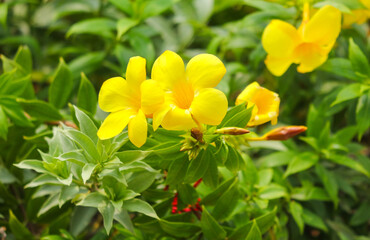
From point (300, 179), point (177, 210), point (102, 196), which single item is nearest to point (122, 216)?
point (102, 196)

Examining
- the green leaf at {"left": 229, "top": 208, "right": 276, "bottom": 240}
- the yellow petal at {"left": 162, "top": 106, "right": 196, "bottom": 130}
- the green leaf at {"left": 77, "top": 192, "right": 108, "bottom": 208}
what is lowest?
the green leaf at {"left": 229, "top": 208, "right": 276, "bottom": 240}

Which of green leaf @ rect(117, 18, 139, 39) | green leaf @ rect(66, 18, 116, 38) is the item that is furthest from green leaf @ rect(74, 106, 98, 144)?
green leaf @ rect(66, 18, 116, 38)

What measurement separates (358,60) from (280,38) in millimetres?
313

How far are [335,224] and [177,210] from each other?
68 cm

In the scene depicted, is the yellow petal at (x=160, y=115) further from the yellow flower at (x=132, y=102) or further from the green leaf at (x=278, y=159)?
the green leaf at (x=278, y=159)

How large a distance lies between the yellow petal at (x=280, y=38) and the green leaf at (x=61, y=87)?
2.04 ft

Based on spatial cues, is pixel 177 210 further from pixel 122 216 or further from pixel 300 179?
pixel 300 179

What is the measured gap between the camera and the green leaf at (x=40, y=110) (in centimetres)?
117

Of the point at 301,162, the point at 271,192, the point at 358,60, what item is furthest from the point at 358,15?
the point at 271,192

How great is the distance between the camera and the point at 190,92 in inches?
32.7

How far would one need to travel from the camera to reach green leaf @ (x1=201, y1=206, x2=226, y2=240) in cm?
97

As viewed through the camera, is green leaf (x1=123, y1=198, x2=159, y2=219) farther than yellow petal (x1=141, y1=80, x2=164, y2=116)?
Yes

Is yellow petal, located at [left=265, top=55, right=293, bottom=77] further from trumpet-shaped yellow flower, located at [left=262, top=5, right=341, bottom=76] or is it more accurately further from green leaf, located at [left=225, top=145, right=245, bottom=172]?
green leaf, located at [left=225, top=145, right=245, bottom=172]

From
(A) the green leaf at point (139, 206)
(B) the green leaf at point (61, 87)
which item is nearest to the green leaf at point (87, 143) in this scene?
(A) the green leaf at point (139, 206)
